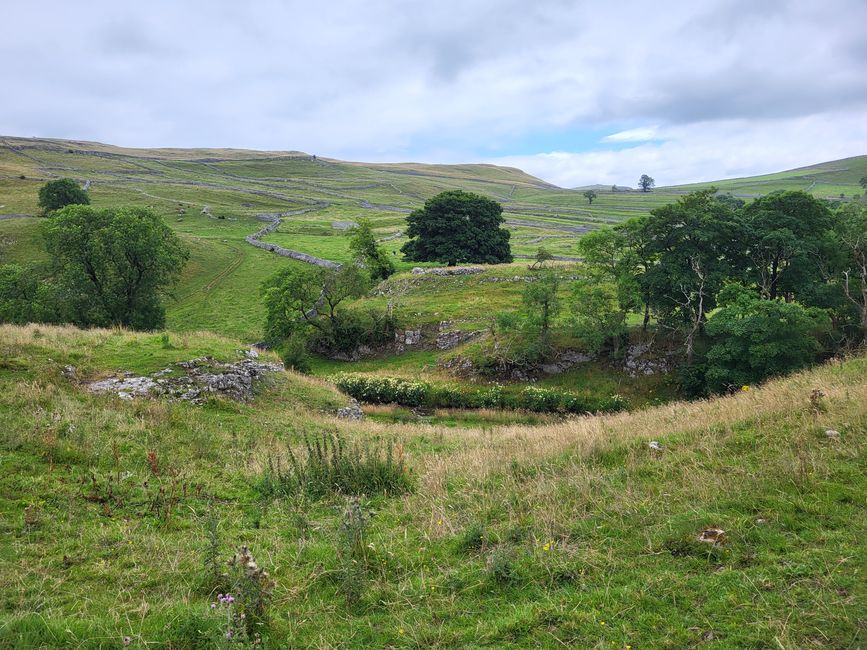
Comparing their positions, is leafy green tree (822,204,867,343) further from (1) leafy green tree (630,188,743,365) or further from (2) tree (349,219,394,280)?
(2) tree (349,219,394,280)

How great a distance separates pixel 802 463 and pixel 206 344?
835 inches

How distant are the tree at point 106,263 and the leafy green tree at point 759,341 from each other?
39.0m

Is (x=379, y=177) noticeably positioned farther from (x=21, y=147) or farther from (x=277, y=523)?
(x=277, y=523)

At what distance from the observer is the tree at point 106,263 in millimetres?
34781

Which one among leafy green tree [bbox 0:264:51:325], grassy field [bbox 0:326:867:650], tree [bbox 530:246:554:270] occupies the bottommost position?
leafy green tree [bbox 0:264:51:325]

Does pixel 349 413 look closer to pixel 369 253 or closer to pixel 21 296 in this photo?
pixel 21 296

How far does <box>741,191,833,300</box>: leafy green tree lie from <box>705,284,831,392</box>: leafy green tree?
4.60 metres

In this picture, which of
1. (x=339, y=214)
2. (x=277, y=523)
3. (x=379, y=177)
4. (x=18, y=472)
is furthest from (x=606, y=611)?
(x=379, y=177)

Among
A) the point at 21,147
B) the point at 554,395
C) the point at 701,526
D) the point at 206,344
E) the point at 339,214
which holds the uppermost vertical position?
the point at 21,147

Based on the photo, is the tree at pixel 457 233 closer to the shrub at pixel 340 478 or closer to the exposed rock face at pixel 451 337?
the exposed rock face at pixel 451 337

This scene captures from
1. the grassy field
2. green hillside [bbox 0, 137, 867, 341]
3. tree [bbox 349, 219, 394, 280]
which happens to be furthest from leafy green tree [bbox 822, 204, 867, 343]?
tree [bbox 349, 219, 394, 280]

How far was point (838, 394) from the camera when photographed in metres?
9.41

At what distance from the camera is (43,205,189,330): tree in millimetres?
34781

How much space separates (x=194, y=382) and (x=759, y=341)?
2719cm
